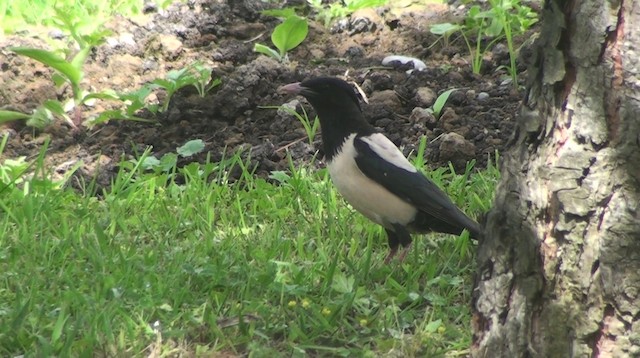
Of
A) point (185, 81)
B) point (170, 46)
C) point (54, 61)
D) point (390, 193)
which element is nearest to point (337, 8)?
point (170, 46)

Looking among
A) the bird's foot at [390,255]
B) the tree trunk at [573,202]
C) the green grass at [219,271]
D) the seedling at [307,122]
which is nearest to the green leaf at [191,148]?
the green grass at [219,271]

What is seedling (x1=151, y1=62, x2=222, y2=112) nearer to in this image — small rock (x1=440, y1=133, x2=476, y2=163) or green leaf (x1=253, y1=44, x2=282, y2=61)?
green leaf (x1=253, y1=44, x2=282, y2=61)

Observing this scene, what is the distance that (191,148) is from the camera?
6.40m

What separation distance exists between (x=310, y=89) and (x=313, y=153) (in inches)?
38.1

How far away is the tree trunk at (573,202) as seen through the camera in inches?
132

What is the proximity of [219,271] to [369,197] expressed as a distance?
35.6 inches

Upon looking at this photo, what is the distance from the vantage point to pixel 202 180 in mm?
6066

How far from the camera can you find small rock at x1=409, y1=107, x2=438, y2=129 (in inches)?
261

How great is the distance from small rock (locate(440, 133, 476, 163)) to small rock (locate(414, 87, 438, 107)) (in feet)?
1.82

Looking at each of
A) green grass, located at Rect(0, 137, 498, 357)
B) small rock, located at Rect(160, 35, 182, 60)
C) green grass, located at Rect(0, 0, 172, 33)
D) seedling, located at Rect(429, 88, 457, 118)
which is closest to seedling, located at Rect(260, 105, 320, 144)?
green grass, located at Rect(0, 137, 498, 357)

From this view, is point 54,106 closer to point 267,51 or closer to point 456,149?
point 267,51

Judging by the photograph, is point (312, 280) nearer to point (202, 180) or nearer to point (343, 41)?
point (202, 180)

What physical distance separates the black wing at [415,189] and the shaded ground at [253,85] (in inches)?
44.1

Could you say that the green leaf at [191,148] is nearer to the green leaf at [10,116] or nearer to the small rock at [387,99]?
the green leaf at [10,116]
